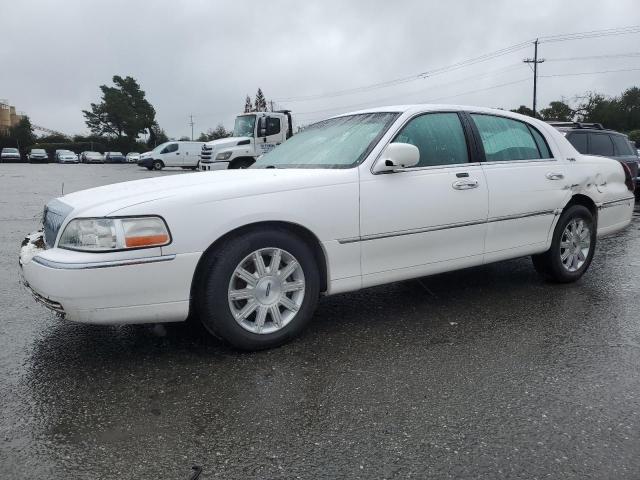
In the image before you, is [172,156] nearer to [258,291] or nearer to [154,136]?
[258,291]

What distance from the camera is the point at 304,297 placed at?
348 cm

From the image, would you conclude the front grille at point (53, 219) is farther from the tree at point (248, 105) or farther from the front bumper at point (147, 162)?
the tree at point (248, 105)

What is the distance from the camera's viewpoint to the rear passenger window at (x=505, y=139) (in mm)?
4496

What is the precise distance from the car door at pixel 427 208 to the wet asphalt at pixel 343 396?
468 mm

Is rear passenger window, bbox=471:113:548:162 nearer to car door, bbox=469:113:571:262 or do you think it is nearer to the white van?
car door, bbox=469:113:571:262

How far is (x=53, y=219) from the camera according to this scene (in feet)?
11.1

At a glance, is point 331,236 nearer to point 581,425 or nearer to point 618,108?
point 581,425

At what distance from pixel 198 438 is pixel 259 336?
0.98 metres

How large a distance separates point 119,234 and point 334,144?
1.82 m

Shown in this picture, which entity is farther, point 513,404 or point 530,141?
point 530,141

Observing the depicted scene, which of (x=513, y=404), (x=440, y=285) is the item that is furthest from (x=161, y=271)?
(x=440, y=285)

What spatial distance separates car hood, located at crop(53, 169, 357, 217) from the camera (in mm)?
3115

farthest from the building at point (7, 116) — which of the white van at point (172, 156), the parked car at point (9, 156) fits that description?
the white van at point (172, 156)

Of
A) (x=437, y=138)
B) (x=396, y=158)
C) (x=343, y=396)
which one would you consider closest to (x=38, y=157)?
(x=437, y=138)
